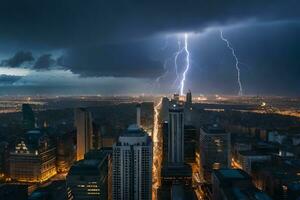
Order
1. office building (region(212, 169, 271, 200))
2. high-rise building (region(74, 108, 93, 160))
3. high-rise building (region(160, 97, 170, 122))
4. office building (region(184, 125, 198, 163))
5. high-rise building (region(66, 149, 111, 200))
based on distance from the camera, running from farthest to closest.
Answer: high-rise building (region(160, 97, 170, 122)), office building (region(184, 125, 198, 163)), high-rise building (region(74, 108, 93, 160)), office building (region(212, 169, 271, 200)), high-rise building (region(66, 149, 111, 200))

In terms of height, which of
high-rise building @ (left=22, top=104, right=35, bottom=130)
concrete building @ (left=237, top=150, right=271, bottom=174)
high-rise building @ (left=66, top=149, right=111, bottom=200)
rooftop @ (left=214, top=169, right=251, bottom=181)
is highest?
high-rise building @ (left=22, top=104, right=35, bottom=130)

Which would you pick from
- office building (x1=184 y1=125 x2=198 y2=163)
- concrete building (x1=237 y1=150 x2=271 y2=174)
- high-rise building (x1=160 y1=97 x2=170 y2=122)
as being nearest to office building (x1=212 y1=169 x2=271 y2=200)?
concrete building (x1=237 y1=150 x2=271 y2=174)

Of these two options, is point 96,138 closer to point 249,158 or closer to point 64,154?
point 64,154

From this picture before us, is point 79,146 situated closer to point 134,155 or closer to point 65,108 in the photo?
point 65,108

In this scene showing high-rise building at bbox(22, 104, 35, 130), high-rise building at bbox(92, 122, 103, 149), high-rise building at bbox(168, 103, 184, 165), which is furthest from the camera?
high-rise building at bbox(22, 104, 35, 130)

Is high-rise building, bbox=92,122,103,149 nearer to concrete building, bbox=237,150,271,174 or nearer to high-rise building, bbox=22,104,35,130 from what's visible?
high-rise building, bbox=22,104,35,130

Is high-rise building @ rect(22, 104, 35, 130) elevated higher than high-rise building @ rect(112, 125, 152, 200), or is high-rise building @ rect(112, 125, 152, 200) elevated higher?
high-rise building @ rect(22, 104, 35, 130)
